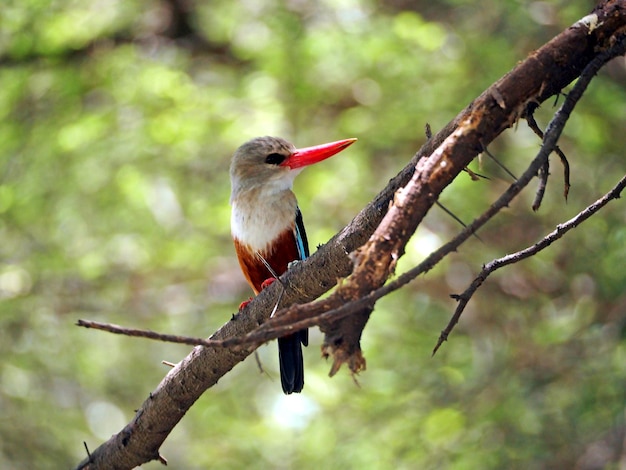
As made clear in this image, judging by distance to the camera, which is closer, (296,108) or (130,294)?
(296,108)

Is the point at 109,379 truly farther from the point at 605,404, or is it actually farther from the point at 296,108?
the point at 605,404

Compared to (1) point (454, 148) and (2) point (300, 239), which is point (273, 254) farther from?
(1) point (454, 148)

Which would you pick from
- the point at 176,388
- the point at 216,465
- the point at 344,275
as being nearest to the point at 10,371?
the point at 216,465

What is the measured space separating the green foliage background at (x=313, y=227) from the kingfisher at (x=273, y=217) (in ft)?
6.31

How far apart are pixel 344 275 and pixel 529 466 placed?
11.7 feet

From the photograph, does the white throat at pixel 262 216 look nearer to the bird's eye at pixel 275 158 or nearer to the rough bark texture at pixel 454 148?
the bird's eye at pixel 275 158

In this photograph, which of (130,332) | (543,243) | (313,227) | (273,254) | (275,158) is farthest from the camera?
(313,227)

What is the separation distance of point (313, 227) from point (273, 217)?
3.01 meters

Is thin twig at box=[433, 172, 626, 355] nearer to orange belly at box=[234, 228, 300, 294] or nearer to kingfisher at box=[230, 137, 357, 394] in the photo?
kingfisher at box=[230, 137, 357, 394]

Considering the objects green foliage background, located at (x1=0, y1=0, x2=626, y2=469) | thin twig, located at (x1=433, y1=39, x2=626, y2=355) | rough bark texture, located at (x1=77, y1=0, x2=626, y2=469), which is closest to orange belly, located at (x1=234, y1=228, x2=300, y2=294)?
rough bark texture, located at (x1=77, y1=0, x2=626, y2=469)

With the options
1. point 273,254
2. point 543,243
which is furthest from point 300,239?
point 543,243

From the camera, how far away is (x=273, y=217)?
12.7 feet

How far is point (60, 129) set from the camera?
6574 millimetres

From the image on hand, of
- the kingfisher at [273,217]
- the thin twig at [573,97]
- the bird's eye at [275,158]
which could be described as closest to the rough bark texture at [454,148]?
the thin twig at [573,97]
